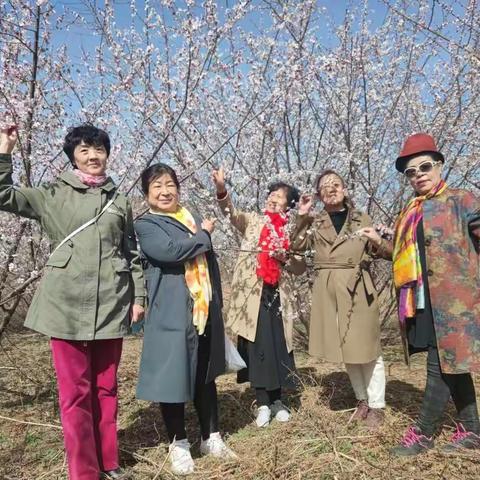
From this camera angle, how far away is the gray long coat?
2.62m

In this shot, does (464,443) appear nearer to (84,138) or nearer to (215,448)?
(215,448)

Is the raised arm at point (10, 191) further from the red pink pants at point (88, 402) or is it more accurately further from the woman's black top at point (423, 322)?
the woman's black top at point (423, 322)

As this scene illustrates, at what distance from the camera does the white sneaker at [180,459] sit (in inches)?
104

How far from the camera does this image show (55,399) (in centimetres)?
398

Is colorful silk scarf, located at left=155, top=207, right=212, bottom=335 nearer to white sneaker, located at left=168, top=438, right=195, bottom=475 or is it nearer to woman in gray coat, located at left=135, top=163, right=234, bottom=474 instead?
woman in gray coat, located at left=135, top=163, right=234, bottom=474

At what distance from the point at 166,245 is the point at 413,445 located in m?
1.84

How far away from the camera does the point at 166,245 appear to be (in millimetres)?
2672

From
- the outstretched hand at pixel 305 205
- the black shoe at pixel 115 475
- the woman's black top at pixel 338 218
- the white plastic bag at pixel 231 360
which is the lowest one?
the black shoe at pixel 115 475

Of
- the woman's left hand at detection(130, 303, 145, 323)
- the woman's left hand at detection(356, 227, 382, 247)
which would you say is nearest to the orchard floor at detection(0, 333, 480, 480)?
the woman's left hand at detection(130, 303, 145, 323)

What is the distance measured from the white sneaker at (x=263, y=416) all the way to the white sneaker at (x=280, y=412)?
0.07 m

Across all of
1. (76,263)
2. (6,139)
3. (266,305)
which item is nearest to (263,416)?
(266,305)

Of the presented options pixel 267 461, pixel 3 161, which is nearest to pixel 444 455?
pixel 267 461

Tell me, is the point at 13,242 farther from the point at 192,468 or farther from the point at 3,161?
the point at 192,468

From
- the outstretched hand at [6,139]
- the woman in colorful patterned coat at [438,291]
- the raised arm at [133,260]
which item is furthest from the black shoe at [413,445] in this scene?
the outstretched hand at [6,139]
